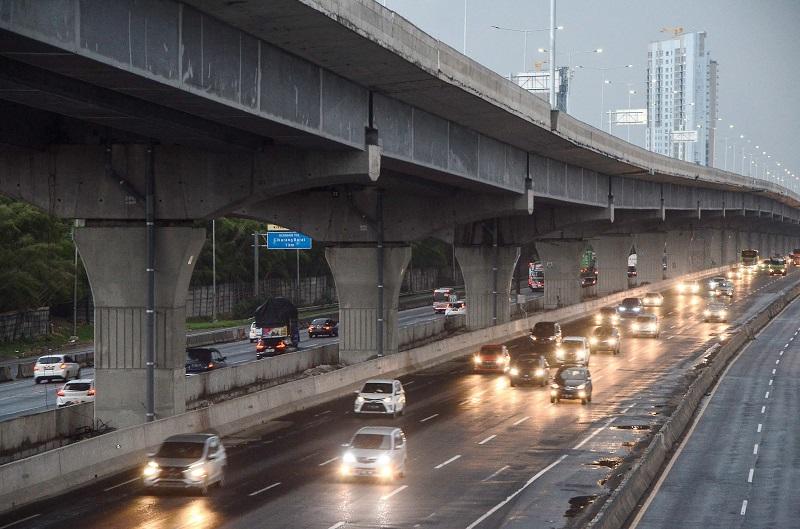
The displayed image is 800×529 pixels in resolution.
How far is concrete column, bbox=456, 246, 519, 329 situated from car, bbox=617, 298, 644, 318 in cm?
1531

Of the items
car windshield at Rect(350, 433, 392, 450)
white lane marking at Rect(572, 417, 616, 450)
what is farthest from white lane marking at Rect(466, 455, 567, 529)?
car windshield at Rect(350, 433, 392, 450)

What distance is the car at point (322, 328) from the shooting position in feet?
295

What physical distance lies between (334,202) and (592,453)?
87.8ft

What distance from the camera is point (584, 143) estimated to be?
61.1 meters

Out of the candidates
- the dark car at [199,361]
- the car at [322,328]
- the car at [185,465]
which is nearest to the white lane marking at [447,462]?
the car at [185,465]

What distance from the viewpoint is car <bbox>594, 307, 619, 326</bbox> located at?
306ft

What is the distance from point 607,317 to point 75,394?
5563 centimetres

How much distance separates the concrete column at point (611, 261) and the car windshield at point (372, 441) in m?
96.7

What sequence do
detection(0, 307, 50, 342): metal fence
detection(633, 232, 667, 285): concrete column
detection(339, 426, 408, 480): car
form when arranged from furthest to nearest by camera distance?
detection(633, 232, 667, 285): concrete column → detection(0, 307, 50, 342): metal fence → detection(339, 426, 408, 480): car

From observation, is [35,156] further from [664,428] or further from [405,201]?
[405,201]

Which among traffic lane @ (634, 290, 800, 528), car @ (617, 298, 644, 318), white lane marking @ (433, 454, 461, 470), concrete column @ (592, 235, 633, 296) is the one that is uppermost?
concrete column @ (592, 235, 633, 296)

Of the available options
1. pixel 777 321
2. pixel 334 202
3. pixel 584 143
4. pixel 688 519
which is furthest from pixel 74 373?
pixel 777 321

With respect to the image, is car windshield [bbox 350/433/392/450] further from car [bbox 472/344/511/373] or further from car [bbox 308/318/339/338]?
car [bbox 308/318/339/338]

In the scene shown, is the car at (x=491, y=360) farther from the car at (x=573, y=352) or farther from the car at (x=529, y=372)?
the car at (x=529, y=372)
